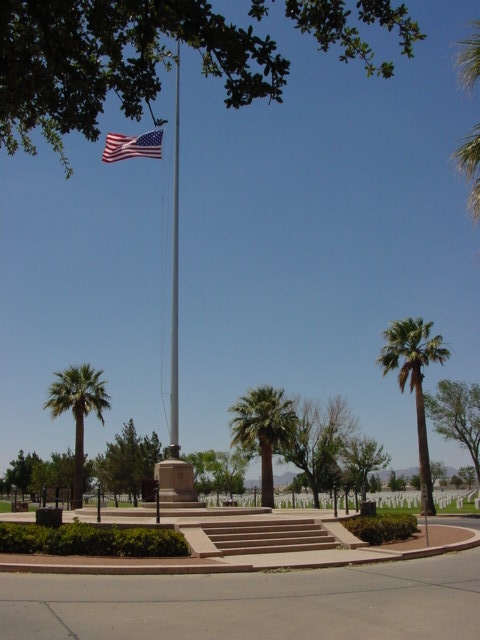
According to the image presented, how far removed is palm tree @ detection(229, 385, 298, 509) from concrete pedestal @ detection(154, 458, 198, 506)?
12739 mm

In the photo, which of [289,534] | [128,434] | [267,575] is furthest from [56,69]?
[128,434]

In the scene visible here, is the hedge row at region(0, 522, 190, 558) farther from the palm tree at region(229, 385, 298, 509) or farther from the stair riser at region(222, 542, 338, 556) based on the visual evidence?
the palm tree at region(229, 385, 298, 509)

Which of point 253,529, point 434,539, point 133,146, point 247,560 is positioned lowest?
point 434,539

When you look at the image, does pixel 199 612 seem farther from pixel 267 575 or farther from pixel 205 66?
pixel 205 66

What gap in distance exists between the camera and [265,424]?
33.2 m

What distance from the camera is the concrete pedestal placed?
1997cm

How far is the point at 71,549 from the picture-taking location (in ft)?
42.2

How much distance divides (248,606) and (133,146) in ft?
52.7

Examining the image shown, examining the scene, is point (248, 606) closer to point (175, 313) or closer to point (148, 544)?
point (148, 544)

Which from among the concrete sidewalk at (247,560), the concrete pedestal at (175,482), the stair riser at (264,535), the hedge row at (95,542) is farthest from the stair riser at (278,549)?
the concrete pedestal at (175,482)

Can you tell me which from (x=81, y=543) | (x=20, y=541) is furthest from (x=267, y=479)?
(x=20, y=541)

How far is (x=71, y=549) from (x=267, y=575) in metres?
4.51

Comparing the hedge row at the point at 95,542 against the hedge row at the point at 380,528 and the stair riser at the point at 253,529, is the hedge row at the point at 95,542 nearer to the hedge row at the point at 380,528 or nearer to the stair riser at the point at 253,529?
the stair riser at the point at 253,529

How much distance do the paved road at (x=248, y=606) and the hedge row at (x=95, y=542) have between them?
7.06 feet
